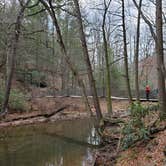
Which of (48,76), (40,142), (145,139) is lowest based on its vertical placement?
(40,142)

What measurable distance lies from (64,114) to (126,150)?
15.0 meters

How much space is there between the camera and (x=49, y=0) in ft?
41.0

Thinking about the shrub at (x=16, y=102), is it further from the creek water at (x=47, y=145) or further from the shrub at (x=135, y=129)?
the shrub at (x=135, y=129)

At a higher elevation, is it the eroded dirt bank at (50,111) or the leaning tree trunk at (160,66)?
the leaning tree trunk at (160,66)

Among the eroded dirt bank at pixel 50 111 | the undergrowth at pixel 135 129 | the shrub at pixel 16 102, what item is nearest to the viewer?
the undergrowth at pixel 135 129

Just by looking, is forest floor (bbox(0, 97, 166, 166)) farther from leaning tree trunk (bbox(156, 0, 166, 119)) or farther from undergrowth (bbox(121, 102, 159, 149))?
leaning tree trunk (bbox(156, 0, 166, 119))

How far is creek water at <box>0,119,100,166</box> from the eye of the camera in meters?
10.4

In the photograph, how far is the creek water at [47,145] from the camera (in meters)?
10.4

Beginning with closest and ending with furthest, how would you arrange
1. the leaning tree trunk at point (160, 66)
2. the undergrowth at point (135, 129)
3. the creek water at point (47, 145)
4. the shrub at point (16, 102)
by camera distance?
1. the undergrowth at point (135, 129)
2. the leaning tree trunk at point (160, 66)
3. the creek water at point (47, 145)
4. the shrub at point (16, 102)

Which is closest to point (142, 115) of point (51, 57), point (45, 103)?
point (45, 103)

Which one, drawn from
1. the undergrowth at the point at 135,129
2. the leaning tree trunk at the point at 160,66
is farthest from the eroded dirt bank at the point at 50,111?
the leaning tree trunk at the point at 160,66

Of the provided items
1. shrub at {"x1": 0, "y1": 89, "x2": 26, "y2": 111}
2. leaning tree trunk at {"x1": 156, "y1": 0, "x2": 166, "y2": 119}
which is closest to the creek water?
leaning tree trunk at {"x1": 156, "y1": 0, "x2": 166, "y2": 119}

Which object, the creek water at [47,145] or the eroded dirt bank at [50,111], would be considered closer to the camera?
the creek water at [47,145]

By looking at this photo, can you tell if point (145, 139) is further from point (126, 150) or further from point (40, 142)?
point (40, 142)
